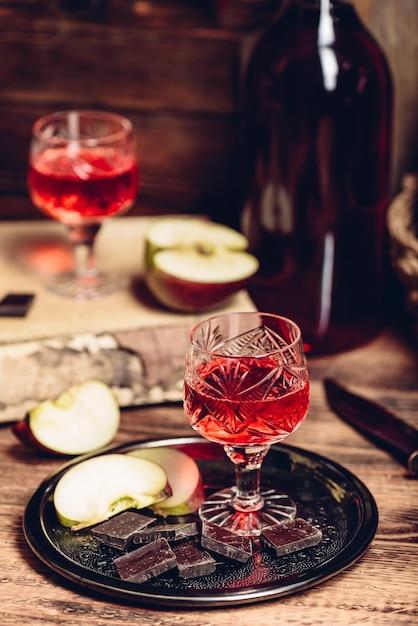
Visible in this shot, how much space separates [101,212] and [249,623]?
0.73 m

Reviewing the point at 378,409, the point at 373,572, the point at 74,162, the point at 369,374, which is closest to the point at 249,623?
the point at 373,572

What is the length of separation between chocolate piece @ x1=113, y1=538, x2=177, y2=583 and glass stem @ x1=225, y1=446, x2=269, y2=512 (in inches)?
4.9

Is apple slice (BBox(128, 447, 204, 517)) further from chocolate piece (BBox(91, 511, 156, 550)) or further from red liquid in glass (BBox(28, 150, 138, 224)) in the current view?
red liquid in glass (BBox(28, 150, 138, 224))

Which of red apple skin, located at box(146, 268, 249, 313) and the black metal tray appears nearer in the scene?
the black metal tray

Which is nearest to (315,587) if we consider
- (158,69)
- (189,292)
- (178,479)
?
(178,479)

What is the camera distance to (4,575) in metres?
1.01

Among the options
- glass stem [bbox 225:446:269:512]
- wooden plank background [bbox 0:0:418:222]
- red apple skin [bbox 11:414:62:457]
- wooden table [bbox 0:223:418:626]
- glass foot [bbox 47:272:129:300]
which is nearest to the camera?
wooden table [bbox 0:223:418:626]

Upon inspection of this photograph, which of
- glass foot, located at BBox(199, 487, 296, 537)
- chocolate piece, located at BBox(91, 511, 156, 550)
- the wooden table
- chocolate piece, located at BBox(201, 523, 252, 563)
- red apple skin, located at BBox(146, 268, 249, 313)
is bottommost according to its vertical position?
the wooden table

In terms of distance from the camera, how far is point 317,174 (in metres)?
1.48

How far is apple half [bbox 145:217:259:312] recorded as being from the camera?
140 centimetres

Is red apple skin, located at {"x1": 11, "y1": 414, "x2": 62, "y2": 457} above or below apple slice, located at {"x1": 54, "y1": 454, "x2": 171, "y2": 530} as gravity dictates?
below

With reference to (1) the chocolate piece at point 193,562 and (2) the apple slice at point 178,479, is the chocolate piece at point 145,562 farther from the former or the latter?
(2) the apple slice at point 178,479

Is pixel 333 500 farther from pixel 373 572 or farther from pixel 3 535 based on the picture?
pixel 3 535

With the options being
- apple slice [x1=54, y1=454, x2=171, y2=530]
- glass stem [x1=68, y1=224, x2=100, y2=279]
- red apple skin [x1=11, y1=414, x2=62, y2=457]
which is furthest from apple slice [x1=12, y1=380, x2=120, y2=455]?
glass stem [x1=68, y1=224, x2=100, y2=279]
